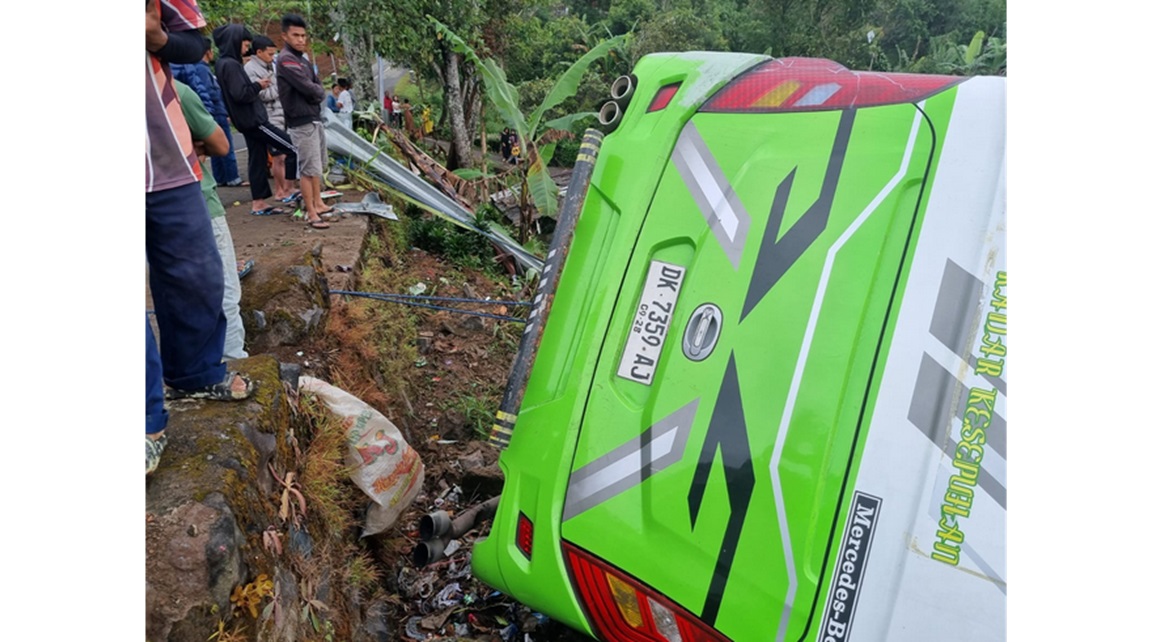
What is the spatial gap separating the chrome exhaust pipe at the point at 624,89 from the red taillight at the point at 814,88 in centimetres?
32

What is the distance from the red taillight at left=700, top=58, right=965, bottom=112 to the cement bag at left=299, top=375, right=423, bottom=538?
1.88m

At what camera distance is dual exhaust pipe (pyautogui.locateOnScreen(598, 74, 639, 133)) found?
261 cm

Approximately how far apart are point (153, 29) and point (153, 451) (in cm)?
118

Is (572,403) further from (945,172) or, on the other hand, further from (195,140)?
(195,140)

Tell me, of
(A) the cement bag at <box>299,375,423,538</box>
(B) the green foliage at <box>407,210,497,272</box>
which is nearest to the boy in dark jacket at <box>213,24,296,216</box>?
(B) the green foliage at <box>407,210,497,272</box>

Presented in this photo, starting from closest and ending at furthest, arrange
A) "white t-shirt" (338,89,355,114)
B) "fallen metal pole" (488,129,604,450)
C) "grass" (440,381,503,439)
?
"fallen metal pole" (488,129,604,450) → "grass" (440,381,503,439) → "white t-shirt" (338,89,355,114)

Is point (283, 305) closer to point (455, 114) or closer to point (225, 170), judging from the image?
point (225, 170)

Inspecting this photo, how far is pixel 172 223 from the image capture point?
2.15 metres

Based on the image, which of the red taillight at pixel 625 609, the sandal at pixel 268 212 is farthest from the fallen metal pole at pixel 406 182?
the red taillight at pixel 625 609

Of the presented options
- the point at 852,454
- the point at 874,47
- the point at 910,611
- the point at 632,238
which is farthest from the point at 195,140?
the point at 874,47

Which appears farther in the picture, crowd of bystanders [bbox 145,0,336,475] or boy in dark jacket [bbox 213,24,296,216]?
boy in dark jacket [bbox 213,24,296,216]

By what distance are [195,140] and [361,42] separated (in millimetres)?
8505

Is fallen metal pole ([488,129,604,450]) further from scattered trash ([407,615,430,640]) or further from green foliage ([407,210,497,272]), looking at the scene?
green foliage ([407,210,497,272])

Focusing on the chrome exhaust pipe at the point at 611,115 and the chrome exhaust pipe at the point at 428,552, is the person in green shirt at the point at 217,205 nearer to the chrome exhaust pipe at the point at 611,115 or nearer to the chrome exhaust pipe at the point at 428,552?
the chrome exhaust pipe at the point at 428,552
